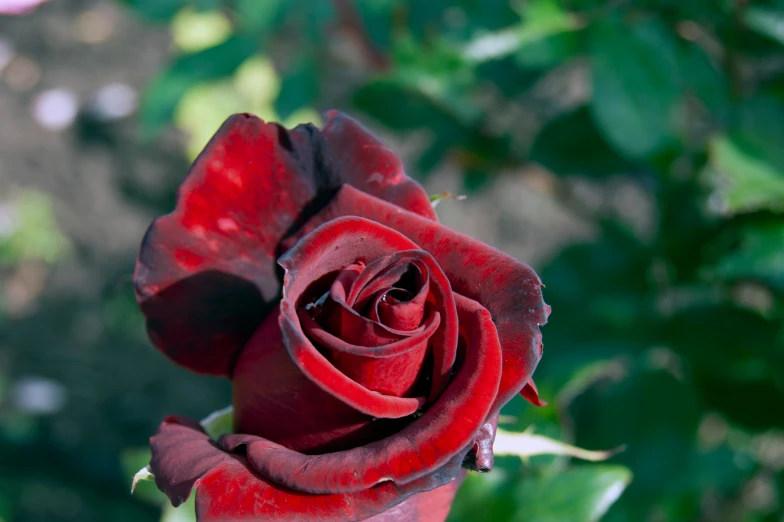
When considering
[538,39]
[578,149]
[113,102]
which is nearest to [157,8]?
[538,39]

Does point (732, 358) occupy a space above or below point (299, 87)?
below

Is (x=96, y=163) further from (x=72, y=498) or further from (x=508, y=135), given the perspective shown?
(x=508, y=135)

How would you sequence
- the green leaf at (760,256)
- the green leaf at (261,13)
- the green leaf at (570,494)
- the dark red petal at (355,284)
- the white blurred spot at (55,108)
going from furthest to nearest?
the white blurred spot at (55,108) < the green leaf at (261,13) < the green leaf at (760,256) < the green leaf at (570,494) < the dark red petal at (355,284)

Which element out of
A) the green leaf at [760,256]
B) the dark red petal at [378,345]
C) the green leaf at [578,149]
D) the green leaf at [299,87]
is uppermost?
the dark red petal at [378,345]

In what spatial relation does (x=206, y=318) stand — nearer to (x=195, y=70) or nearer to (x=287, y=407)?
(x=287, y=407)

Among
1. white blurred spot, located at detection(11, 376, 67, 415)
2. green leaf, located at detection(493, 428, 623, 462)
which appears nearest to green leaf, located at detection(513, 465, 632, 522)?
green leaf, located at detection(493, 428, 623, 462)

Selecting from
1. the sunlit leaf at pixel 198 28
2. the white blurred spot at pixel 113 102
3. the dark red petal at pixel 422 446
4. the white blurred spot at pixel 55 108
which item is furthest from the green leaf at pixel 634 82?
the white blurred spot at pixel 55 108

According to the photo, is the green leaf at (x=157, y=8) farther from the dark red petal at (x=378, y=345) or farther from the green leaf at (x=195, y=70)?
the dark red petal at (x=378, y=345)
